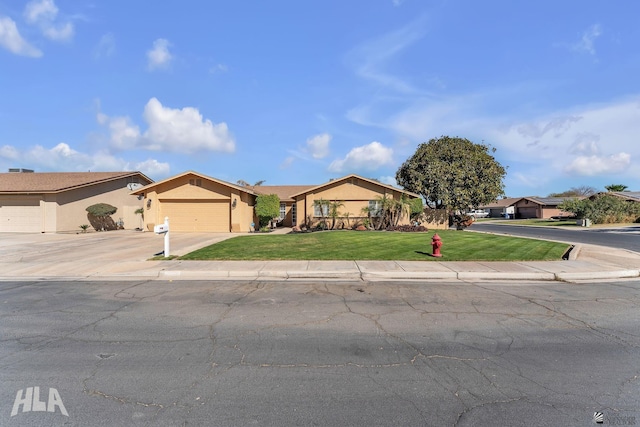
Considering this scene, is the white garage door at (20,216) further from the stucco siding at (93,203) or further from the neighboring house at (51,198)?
the stucco siding at (93,203)

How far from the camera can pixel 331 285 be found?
8234 mm

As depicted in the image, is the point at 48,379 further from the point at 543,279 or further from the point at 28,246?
the point at 28,246

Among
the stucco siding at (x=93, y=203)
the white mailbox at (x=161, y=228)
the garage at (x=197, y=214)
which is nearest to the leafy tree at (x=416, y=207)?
the garage at (x=197, y=214)

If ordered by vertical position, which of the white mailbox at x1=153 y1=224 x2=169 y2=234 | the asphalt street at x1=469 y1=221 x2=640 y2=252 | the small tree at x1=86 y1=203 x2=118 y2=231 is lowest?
the asphalt street at x1=469 y1=221 x2=640 y2=252

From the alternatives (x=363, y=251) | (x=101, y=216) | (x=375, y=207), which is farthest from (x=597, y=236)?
(x=101, y=216)

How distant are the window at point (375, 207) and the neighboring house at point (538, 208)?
157 feet

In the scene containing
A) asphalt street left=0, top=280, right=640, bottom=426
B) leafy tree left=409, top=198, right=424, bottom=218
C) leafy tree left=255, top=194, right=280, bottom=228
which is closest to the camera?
asphalt street left=0, top=280, right=640, bottom=426

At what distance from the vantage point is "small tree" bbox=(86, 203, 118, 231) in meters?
25.1

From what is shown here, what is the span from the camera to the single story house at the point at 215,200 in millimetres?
23766

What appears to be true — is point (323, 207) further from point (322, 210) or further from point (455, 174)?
point (455, 174)

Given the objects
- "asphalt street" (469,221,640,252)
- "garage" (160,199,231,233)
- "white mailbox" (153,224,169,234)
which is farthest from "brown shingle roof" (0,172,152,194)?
"asphalt street" (469,221,640,252)

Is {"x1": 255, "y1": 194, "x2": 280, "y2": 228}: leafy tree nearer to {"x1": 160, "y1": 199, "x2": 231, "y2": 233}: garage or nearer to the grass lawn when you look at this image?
{"x1": 160, "y1": 199, "x2": 231, "y2": 233}: garage

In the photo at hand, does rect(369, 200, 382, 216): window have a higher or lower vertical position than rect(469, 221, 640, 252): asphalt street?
higher

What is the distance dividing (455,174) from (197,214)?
23059 millimetres
